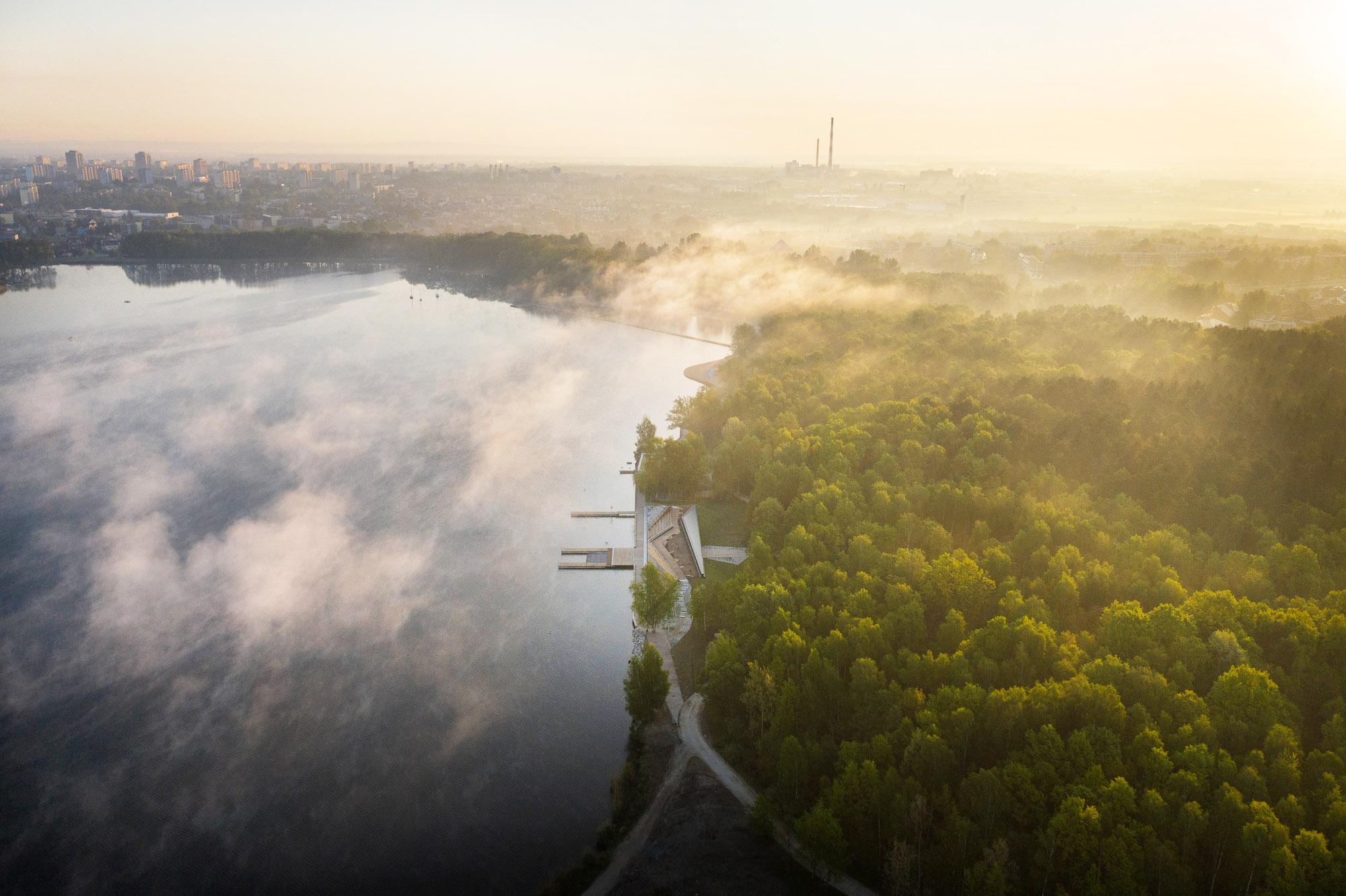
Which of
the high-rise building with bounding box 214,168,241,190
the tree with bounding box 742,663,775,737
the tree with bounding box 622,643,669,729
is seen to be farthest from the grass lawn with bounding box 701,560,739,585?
the high-rise building with bounding box 214,168,241,190

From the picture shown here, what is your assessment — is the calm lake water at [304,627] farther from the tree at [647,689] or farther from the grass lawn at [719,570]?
the grass lawn at [719,570]

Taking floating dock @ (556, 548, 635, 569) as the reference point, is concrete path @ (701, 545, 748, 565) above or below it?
above

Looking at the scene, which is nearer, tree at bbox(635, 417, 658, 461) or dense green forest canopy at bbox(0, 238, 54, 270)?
tree at bbox(635, 417, 658, 461)

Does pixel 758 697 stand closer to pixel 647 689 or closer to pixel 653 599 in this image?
pixel 647 689

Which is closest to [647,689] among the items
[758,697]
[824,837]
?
[758,697]

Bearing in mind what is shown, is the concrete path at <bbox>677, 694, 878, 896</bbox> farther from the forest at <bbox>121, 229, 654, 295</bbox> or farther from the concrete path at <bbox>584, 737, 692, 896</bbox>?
the forest at <bbox>121, 229, 654, 295</bbox>

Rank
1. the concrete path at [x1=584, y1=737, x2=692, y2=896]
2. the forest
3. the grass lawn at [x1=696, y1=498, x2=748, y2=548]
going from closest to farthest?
the concrete path at [x1=584, y1=737, x2=692, y2=896] < the grass lawn at [x1=696, y1=498, x2=748, y2=548] < the forest

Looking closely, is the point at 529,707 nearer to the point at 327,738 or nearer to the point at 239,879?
the point at 327,738
